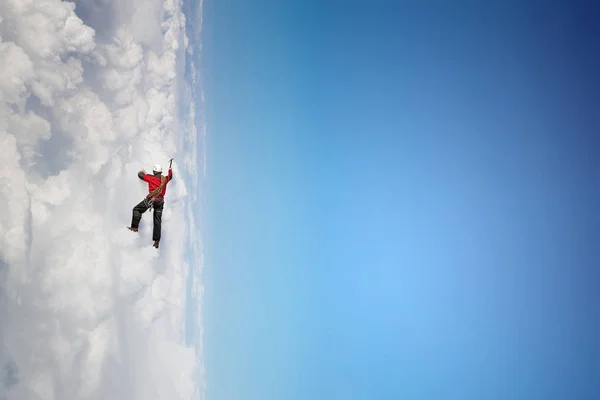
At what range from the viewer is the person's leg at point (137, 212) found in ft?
27.8

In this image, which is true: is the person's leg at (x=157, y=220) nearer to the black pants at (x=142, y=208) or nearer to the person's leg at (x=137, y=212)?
the black pants at (x=142, y=208)

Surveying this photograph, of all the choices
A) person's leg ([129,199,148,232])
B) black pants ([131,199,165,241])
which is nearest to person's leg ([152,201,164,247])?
black pants ([131,199,165,241])

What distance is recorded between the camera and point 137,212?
27.8 ft

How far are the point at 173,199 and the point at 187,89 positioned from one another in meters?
2.94

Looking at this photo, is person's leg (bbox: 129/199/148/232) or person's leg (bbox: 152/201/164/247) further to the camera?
person's leg (bbox: 152/201/164/247)

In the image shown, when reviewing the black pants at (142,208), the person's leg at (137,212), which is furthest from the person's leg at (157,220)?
the person's leg at (137,212)

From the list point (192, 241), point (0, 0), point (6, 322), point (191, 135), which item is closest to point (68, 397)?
point (6, 322)

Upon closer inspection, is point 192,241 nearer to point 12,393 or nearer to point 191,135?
point 191,135

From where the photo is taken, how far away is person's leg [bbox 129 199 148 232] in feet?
27.8

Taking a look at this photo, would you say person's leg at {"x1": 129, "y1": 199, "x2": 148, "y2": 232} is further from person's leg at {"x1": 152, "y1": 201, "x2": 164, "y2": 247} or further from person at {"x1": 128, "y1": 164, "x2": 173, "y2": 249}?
person's leg at {"x1": 152, "y1": 201, "x2": 164, "y2": 247}

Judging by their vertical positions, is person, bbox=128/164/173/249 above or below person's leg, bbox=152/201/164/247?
above

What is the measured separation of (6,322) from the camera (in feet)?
22.3

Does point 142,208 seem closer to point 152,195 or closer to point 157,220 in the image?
point 152,195

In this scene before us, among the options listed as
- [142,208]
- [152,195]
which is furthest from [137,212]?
[152,195]
